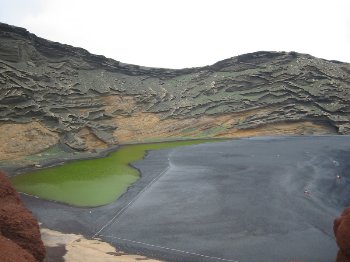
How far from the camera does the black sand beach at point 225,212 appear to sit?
1703 cm

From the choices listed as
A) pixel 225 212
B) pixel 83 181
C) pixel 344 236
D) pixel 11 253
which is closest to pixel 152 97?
pixel 83 181

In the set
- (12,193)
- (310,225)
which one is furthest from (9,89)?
(310,225)

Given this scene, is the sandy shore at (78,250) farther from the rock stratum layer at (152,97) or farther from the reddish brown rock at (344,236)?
the rock stratum layer at (152,97)

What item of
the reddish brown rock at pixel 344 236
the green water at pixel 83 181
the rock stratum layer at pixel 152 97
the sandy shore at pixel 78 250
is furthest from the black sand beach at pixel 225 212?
the rock stratum layer at pixel 152 97

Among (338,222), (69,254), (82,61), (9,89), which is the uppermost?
(82,61)

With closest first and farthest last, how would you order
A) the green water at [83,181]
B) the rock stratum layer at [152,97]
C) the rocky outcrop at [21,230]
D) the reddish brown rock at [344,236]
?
1. the rocky outcrop at [21,230]
2. the reddish brown rock at [344,236]
3. the green water at [83,181]
4. the rock stratum layer at [152,97]

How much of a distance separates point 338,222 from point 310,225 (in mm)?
6334

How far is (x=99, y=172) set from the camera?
33094 millimetres

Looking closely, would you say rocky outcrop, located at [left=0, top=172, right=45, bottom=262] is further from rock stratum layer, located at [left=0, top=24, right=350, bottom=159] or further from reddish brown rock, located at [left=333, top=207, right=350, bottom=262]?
rock stratum layer, located at [left=0, top=24, right=350, bottom=159]

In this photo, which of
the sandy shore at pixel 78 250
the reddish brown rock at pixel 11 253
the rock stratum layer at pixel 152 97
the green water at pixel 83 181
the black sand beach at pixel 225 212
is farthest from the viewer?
the rock stratum layer at pixel 152 97

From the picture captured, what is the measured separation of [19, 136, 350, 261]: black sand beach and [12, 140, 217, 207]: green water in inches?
50.4

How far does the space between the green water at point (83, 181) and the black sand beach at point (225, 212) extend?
1280mm

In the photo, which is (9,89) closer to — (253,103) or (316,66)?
(253,103)

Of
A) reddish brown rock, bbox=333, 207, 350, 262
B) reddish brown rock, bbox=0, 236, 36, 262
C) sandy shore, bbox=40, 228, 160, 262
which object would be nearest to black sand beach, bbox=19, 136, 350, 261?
sandy shore, bbox=40, 228, 160, 262
